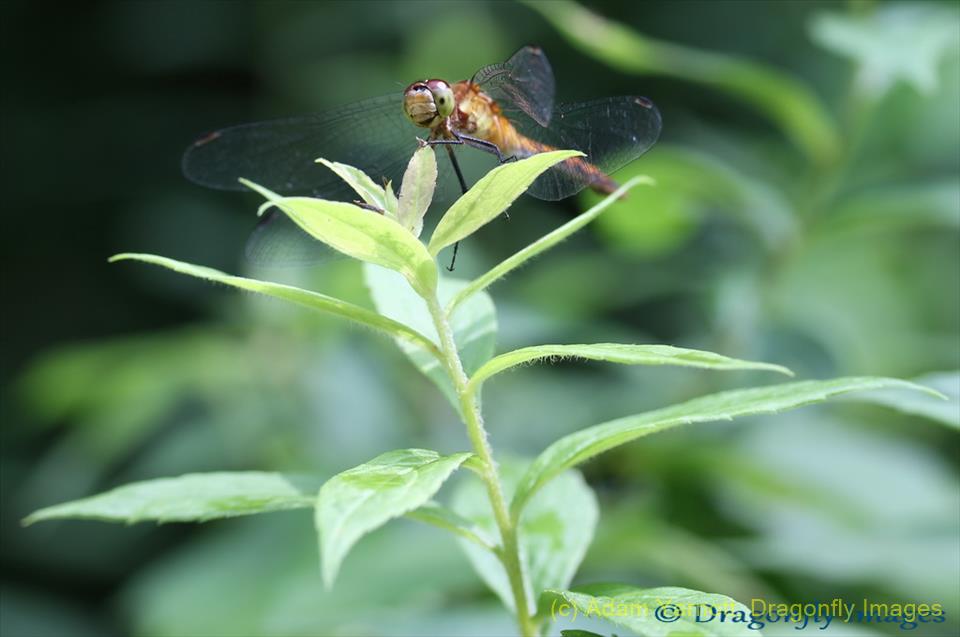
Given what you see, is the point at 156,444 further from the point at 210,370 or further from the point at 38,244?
the point at 38,244

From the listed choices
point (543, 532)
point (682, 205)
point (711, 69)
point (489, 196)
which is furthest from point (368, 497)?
point (682, 205)

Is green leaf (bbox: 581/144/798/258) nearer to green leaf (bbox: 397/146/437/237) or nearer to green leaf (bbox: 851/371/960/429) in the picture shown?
green leaf (bbox: 851/371/960/429)

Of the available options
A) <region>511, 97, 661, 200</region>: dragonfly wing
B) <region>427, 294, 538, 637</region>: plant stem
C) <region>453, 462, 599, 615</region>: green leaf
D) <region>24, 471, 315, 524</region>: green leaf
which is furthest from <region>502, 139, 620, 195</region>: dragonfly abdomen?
<region>24, 471, 315, 524</region>: green leaf

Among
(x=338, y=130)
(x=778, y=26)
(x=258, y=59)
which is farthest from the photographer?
(x=258, y=59)

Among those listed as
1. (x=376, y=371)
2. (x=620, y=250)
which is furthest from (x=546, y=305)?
(x=376, y=371)

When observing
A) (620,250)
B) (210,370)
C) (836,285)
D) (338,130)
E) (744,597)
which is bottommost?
(744,597)
